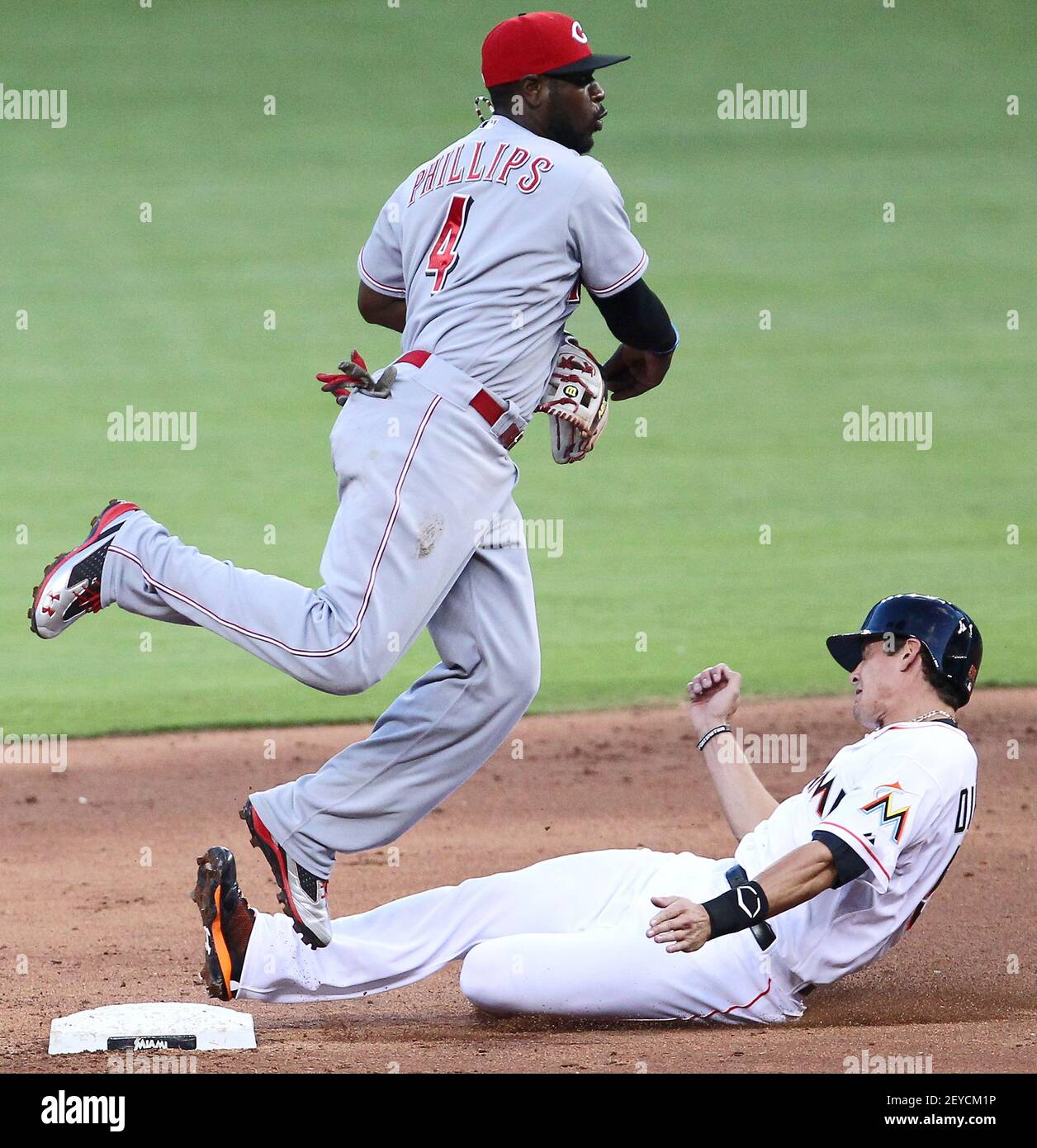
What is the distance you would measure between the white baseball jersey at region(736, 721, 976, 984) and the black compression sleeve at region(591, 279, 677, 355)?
3.24 feet

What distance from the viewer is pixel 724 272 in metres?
14.4

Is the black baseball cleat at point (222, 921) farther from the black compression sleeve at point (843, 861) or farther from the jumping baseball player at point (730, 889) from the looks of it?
the black compression sleeve at point (843, 861)

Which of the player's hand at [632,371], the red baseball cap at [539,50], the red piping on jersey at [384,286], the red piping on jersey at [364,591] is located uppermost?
the red baseball cap at [539,50]

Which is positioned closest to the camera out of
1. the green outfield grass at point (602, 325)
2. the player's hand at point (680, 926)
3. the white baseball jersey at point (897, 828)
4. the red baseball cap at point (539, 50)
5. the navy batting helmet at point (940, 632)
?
the player's hand at point (680, 926)

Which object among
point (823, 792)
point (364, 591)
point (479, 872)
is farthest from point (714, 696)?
point (479, 872)

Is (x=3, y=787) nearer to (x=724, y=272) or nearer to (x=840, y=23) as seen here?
(x=724, y=272)

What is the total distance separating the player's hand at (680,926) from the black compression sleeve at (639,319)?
47.7 inches

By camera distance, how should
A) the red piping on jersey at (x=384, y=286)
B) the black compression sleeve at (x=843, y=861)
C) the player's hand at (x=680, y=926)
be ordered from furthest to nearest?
the red piping on jersey at (x=384, y=286) → the black compression sleeve at (x=843, y=861) → the player's hand at (x=680, y=926)

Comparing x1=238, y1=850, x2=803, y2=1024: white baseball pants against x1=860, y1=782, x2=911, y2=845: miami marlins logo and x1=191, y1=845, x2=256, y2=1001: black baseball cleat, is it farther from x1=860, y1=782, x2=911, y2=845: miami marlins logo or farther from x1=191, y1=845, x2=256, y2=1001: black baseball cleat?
x1=860, y1=782, x2=911, y2=845: miami marlins logo

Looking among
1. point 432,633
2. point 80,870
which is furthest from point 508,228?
point 80,870

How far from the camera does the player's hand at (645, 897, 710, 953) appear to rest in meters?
3.13

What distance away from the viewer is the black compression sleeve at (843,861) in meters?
3.33

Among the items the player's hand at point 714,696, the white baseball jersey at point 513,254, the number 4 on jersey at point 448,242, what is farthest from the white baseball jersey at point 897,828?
the number 4 on jersey at point 448,242

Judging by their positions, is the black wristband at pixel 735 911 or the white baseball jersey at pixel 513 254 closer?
the black wristband at pixel 735 911
